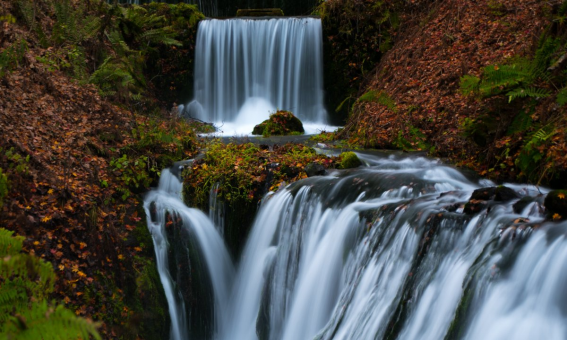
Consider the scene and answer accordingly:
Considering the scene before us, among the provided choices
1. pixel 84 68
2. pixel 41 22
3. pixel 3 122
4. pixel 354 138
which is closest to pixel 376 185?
pixel 354 138

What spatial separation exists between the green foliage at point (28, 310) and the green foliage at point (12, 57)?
484 cm

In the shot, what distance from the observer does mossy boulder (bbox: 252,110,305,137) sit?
41.9 ft

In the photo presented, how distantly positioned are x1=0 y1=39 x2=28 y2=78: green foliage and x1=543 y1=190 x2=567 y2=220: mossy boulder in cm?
738

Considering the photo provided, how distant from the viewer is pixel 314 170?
812 cm

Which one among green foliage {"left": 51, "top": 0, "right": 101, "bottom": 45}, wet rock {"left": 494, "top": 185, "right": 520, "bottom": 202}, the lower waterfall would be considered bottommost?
the lower waterfall

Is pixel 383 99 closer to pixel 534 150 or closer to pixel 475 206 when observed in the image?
pixel 534 150

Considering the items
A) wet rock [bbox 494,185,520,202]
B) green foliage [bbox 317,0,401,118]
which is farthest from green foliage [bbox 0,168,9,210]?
green foliage [bbox 317,0,401,118]

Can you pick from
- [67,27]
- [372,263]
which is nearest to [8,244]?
[372,263]

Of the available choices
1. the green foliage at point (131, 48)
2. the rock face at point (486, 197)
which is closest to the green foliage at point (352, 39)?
the green foliage at point (131, 48)

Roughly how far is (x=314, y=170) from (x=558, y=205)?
13.1ft

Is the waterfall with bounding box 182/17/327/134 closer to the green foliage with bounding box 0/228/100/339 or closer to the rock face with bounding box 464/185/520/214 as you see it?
the rock face with bounding box 464/185/520/214

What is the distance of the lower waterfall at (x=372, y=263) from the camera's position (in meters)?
4.20

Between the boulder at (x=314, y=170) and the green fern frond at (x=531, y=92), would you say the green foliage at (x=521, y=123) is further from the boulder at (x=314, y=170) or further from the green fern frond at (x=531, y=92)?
the boulder at (x=314, y=170)

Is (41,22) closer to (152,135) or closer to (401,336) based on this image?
(152,135)
